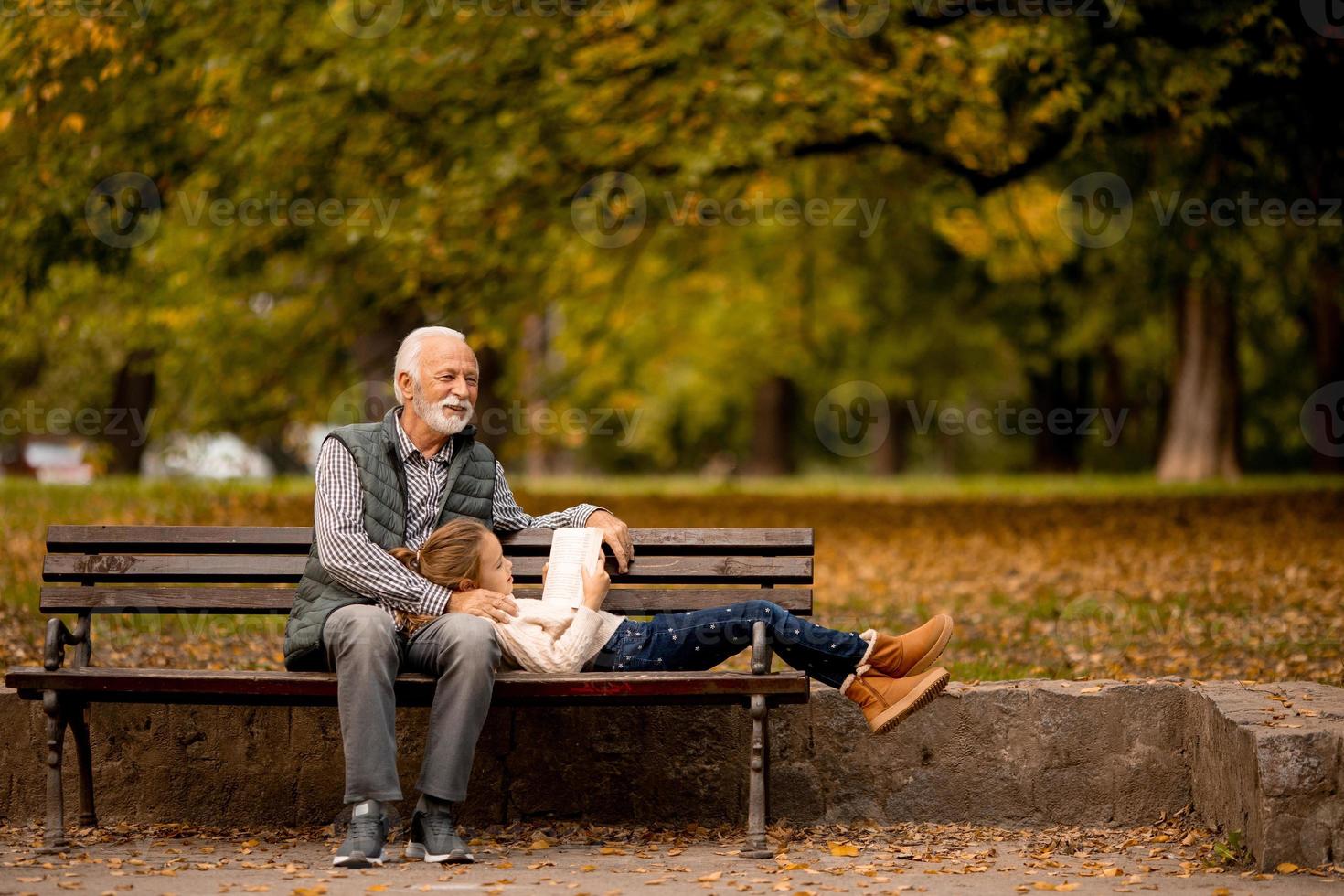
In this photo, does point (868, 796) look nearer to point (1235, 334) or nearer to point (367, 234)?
point (367, 234)

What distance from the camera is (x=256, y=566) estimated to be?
515 cm

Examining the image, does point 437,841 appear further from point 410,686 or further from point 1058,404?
point 1058,404

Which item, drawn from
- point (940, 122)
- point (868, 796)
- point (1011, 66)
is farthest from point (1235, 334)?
point (868, 796)

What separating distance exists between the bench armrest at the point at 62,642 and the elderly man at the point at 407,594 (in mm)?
697

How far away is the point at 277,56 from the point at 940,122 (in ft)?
17.7

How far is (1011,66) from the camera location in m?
10.5


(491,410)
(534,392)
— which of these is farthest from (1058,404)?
(491,410)

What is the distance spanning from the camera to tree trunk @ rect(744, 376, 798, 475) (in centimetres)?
2862

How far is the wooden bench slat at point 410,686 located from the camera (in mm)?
4547

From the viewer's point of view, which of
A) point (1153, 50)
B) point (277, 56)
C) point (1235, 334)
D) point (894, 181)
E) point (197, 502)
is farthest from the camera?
point (1235, 334)

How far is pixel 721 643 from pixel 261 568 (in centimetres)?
155

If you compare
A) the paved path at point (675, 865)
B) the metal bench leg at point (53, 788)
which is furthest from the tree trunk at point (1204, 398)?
the metal bench leg at point (53, 788)

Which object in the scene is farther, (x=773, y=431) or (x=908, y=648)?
(x=773, y=431)

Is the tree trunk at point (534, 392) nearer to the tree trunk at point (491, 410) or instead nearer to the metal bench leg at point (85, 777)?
the tree trunk at point (491, 410)
